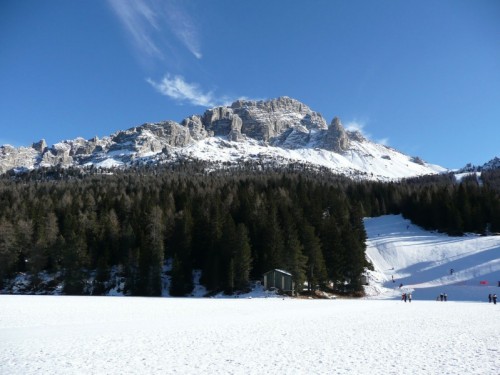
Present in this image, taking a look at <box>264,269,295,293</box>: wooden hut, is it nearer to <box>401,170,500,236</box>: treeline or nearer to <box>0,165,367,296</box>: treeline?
<box>0,165,367,296</box>: treeline

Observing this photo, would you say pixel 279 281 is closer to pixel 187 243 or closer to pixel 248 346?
pixel 187 243

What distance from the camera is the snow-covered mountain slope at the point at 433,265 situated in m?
59.2

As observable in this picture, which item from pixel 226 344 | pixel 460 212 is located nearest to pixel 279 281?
pixel 226 344

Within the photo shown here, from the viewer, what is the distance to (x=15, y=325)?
21.8 metres

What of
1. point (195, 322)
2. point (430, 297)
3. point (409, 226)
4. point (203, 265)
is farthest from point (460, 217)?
point (195, 322)

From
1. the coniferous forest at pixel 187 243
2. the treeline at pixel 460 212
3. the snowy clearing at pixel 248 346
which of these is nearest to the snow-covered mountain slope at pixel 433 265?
the treeline at pixel 460 212

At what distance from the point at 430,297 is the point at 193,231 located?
43458mm

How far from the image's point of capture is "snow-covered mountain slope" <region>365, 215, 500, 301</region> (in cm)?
5919

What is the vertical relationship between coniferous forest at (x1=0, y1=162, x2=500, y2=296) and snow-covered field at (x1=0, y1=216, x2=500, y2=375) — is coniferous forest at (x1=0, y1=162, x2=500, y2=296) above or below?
above

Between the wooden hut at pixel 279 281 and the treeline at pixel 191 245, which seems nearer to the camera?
the wooden hut at pixel 279 281

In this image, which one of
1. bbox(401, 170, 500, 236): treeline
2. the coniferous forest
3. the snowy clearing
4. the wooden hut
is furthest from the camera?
bbox(401, 170, 500, 236): treeline

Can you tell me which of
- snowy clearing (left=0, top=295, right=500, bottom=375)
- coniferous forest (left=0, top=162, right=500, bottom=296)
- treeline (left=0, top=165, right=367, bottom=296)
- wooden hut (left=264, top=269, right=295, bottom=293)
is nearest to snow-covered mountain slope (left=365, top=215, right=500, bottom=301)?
coniferous forest (left=0, top=162, right=500, bottom=296)

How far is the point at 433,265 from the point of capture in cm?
7338

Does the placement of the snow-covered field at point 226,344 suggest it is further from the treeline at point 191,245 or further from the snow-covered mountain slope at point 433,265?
the snow-covered mountain slope at point 433,265
